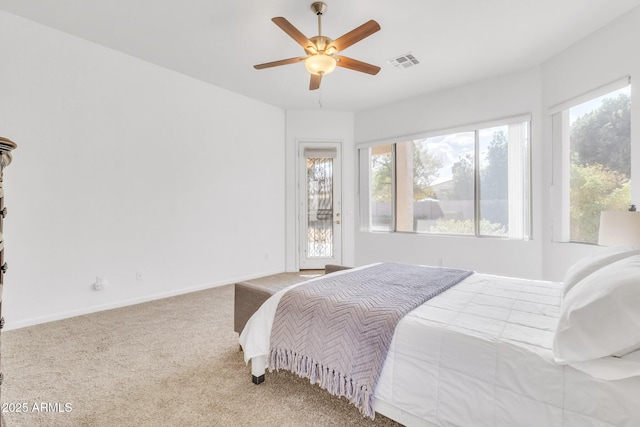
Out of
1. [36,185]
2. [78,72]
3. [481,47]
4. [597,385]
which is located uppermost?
[481,47]

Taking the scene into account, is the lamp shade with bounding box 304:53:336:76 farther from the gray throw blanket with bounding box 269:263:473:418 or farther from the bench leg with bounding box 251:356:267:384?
the bench leg with bounding box 251:356:267:384

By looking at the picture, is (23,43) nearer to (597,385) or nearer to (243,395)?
(243,395)

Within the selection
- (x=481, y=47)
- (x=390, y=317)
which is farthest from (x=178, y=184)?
(x=481, y=47)

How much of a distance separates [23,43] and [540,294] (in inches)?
181

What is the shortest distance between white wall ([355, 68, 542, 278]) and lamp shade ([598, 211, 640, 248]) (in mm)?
1655

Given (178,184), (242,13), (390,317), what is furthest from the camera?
(178,184)

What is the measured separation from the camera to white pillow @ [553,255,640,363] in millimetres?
1042

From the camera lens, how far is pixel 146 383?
1929mm

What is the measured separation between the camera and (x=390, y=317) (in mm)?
1511

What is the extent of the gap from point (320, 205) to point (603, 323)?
14.9ft

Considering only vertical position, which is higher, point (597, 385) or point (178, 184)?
point (178, 184)

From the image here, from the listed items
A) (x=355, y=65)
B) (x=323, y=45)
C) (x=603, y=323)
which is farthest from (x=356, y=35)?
(x=603, y=323)

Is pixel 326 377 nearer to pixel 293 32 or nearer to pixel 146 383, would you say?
pixel 146 383

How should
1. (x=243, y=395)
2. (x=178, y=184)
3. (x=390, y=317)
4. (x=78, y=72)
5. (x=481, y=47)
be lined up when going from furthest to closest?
1. (x=178, y=184)
2. (x=481, y=47)
3. (x=78, y=72)
4. (x=243, y=395)
5. (x=390, y=317)
